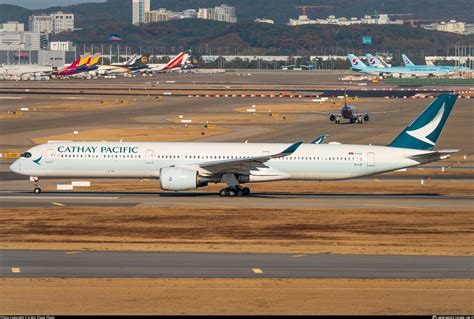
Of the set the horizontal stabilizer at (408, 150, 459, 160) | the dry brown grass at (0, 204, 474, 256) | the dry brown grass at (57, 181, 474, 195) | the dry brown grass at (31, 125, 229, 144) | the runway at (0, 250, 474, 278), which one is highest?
the horizontal stabilizer at (408, 150, 459, 160)

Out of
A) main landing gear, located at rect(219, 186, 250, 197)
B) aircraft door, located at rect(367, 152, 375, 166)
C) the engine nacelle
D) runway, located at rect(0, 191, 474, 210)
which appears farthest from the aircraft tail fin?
the engine nacelle

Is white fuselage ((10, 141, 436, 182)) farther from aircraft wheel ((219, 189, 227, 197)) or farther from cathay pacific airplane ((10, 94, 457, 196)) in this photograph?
aircraft wheel ((219, 189, 227, 197))

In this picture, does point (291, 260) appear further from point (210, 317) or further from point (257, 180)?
point (257, 180)

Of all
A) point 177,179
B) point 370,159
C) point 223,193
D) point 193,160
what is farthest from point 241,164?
point 370,159

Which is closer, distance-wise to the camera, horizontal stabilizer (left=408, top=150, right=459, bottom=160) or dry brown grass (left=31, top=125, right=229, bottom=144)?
horizontal stabilizer (left=408, top=150, right=459, bottom=160)

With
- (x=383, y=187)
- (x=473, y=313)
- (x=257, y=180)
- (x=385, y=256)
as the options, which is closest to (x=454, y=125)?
(x=383, y=187)

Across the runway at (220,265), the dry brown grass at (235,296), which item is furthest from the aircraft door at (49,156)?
the dry brown grass at (235,296)

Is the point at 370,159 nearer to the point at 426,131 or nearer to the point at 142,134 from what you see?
the point at 426,131
